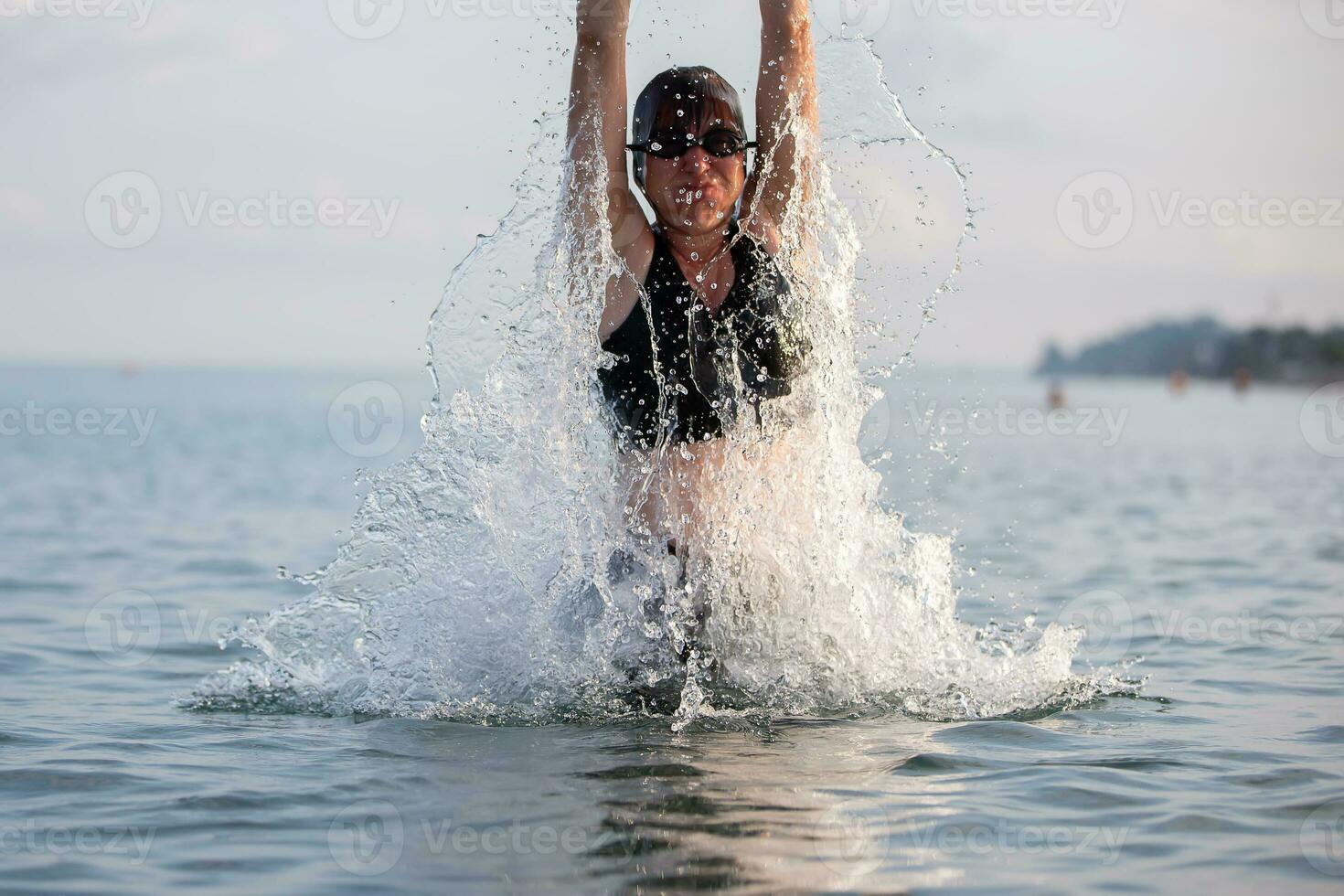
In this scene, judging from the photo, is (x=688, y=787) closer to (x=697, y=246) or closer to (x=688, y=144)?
(x=697, y=246)

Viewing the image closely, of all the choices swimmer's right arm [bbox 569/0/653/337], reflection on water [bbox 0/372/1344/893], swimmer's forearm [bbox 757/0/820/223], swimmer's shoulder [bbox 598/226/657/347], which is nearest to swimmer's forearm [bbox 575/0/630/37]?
swimmer's right arm [bbox 569/0/653/337]

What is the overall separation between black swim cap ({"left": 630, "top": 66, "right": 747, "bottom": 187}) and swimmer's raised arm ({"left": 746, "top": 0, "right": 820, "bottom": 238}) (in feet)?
0.47

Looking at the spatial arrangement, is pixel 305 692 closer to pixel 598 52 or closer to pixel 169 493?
pixel 598 52

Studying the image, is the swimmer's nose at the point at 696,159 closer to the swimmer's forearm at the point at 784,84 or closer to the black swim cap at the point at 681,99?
the black swim cap at the point at 681,99

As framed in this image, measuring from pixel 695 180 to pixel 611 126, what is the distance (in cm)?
45

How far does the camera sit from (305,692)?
670 centimetres

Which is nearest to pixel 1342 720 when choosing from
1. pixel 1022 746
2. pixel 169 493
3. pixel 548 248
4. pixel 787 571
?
pixel 1022 746

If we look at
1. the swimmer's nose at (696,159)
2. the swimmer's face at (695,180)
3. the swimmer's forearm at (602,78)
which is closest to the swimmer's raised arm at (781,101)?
the swimmer's face at (695,180)

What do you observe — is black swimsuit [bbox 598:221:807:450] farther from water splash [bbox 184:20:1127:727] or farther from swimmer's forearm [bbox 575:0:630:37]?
swimmer's forearm [bbox 575:0:630:37]

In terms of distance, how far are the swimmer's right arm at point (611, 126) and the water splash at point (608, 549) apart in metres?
0.09

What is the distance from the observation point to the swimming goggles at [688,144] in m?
5.85

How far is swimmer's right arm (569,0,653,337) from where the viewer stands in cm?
562

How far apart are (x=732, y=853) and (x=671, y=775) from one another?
91 centimetres

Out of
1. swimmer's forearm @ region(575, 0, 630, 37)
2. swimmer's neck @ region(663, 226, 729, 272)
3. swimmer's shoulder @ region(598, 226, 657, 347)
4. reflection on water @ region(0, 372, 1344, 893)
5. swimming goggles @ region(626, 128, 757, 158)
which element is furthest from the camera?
swimmer's neck @ region(663, 226, 729, 272)
